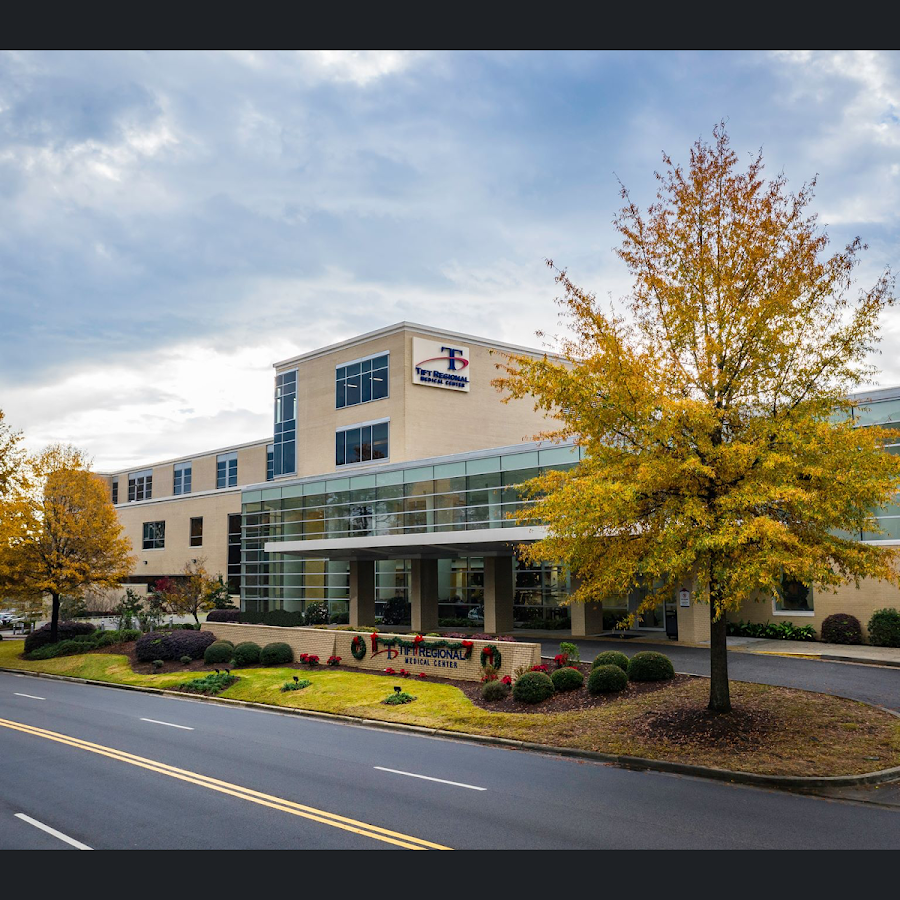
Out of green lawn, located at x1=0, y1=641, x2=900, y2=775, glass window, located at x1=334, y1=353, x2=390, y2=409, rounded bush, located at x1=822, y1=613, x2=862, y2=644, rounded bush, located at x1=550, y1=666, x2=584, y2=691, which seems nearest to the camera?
green lawn, located at x1=0, y1=641, x2=900, y2=775

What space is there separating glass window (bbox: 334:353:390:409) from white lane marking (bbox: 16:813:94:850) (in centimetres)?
3743

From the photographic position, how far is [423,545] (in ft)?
118

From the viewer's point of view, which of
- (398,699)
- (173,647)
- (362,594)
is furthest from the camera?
(362,594)

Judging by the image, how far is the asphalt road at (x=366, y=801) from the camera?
33.3ft

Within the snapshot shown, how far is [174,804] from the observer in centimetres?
1195

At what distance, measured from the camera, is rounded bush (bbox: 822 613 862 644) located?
89.2 feet

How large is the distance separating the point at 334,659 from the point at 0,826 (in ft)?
59.9

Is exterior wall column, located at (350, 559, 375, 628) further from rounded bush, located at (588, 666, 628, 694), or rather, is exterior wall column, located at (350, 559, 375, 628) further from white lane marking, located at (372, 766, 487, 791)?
white lane marking, located at (372, 766, 487, 791)

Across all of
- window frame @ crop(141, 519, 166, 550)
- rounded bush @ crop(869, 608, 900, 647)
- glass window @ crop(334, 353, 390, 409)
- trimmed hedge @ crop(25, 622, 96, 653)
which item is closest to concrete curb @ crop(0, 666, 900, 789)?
rounded bush @ crop(869, 608, 900, 647)

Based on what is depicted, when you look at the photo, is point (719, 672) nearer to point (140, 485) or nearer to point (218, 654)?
point (218, 654)

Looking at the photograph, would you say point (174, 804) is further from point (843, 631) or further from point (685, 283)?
point (843, 631)

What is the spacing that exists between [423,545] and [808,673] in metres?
17.4

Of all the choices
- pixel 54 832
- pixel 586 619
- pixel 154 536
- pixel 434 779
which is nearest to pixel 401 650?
pixel 586 619

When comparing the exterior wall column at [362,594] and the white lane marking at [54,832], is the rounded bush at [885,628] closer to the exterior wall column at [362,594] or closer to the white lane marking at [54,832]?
the exterior wall column at [362,594]
